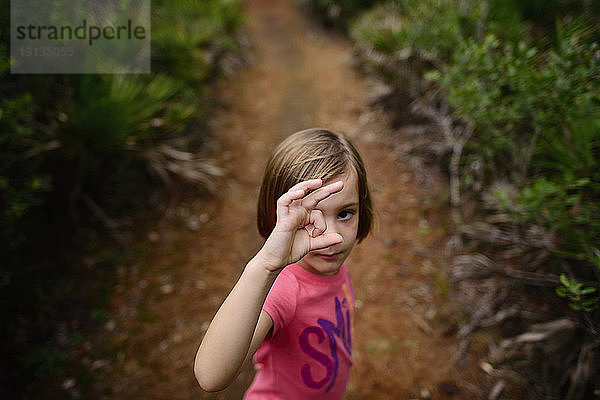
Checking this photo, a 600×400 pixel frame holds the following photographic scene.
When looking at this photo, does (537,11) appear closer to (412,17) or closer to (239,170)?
(412,17)

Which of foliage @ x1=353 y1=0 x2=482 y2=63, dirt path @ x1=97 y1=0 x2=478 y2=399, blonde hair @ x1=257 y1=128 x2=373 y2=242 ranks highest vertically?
foliage @ x1=353 y1=0 x2=482 y2=63

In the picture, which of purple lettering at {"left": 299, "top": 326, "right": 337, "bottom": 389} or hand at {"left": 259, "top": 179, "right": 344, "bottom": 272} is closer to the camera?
hand at {"left": 259, "top": 179, "right": 344, "bottom": 272}

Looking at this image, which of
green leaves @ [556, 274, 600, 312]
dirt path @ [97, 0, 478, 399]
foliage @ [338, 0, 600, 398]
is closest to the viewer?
green leaves @ [556, 274, 600, 312]

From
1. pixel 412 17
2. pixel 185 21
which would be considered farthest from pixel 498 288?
pixel 185 21

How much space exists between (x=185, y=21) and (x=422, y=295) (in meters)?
5.46

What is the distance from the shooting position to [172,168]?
3.98 metres

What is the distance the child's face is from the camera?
1273 mm

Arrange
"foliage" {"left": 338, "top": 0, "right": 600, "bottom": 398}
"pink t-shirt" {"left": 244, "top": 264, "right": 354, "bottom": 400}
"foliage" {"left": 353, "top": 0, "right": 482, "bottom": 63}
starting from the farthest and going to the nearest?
"foliage" {"left": 353, "top": 0, "right": 482, "bottom": 63}, "foliage" {"left": 338, "top": 0, "right": 600, "bottom": 398}, "pink t-shirt" {"left": 244, "top": 264, "right": 354, "bottom": 400}

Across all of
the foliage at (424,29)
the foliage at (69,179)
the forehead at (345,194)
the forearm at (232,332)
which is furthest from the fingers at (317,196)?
the foliage at (424,29)

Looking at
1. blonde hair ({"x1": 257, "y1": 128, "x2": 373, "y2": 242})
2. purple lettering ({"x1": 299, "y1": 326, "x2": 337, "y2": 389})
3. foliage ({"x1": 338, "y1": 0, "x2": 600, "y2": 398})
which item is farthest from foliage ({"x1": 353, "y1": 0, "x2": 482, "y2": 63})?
purple lettering ({"x1": 299, "y1": 326, "x2": 337, "y2": 389})

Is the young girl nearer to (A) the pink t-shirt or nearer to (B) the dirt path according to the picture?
(A) the pink t-shirt

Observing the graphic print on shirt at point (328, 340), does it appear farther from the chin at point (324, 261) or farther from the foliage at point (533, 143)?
the foliage at point (533, 143)

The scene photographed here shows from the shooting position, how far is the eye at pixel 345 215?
1336 mm

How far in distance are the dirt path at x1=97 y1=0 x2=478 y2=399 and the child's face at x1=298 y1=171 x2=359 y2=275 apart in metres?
1.83
